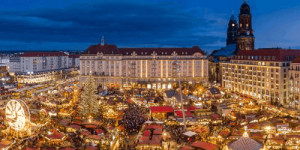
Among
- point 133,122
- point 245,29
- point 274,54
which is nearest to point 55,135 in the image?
point 133,122

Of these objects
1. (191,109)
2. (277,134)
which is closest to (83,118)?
(191,109)

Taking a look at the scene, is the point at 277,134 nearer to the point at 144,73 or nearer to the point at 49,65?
the point at 144,73

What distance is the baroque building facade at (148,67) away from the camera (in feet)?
244

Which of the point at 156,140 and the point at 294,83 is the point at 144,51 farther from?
the point at 156,140

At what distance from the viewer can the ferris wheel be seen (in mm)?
29297

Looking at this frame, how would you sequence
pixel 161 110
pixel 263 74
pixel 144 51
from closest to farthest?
pixel 161 110 → pixel 263 74 → pixel 144 51

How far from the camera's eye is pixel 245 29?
73.6 m

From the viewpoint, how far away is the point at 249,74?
6128 cm

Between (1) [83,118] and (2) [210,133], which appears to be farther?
(1) [83,118]

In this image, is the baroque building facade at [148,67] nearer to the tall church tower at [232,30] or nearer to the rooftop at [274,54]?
the rooftop at [274,54]

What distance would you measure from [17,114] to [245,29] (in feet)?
200

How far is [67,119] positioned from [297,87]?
37873 millimetres

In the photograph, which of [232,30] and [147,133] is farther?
[232,30]

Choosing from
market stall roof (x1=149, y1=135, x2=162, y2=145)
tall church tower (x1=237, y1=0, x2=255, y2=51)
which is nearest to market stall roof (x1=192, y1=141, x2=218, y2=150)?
market stall roof (x1=149, y1=135, x2=162, y2=145)
